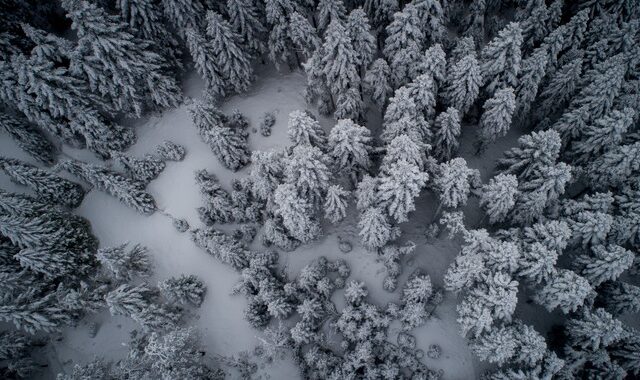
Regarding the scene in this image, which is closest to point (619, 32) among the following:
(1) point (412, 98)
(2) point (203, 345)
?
(1) point (412, 98)

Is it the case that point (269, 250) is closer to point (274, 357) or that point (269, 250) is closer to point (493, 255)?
point (274, 357)

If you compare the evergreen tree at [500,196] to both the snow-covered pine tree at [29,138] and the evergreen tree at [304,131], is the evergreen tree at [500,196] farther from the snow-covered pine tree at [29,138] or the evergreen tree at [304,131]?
the snow-covered pine tree at [29,138]

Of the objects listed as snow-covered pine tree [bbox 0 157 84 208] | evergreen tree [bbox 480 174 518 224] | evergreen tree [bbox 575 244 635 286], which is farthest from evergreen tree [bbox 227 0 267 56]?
evergreen tree [bbox 575 244 635 286]

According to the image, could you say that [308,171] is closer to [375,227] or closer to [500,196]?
[375,227]

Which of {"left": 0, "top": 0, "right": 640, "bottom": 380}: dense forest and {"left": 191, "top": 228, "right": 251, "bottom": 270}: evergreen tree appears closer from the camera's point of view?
{"left": 0, "top": 0, "right": 640, "bottom": 380}: dense forest

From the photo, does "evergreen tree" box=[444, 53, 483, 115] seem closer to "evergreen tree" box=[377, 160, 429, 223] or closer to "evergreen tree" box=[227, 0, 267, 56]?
"evergreen tree" box=[377, 160, 429, 223]

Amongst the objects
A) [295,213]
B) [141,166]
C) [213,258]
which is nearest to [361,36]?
[295,213]
